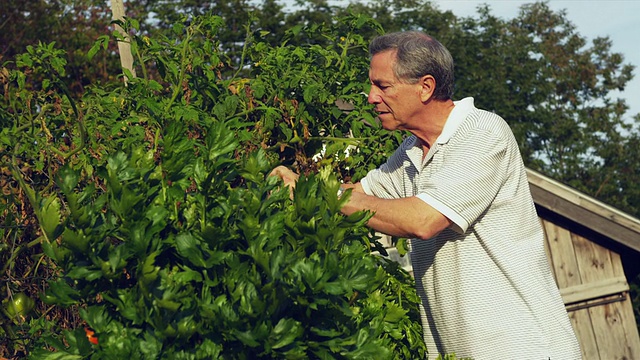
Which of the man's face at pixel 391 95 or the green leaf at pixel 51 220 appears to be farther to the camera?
the man's face at pixel 391 95

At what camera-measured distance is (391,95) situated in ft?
11.8

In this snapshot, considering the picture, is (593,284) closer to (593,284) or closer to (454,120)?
(593,284)

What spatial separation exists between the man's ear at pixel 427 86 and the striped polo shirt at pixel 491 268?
16 centimetres

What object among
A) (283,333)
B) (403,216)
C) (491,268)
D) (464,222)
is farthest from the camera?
(491,268)

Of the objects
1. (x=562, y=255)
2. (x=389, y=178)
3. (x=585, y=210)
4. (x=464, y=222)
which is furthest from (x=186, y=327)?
(x=562, y=255)

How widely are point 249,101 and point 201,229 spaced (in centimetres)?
151

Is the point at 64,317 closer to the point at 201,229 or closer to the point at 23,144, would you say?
the point at 23,144

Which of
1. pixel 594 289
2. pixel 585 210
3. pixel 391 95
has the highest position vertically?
pixel 391 95

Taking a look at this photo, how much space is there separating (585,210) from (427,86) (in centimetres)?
907

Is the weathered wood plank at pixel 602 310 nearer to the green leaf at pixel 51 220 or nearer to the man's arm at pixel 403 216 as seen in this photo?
the man's arm at pixel 403 216

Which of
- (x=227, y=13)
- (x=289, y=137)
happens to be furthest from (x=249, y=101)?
(x=227, y=13)

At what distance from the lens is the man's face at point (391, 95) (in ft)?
11.8

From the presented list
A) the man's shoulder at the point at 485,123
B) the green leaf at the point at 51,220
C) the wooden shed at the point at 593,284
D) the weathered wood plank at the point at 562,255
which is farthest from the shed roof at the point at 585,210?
the green leaf at the point at 51,220

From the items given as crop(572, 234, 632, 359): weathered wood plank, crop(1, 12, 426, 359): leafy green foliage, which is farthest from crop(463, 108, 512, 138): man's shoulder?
crop(572, 234, 632, 359): weathered wood plank
